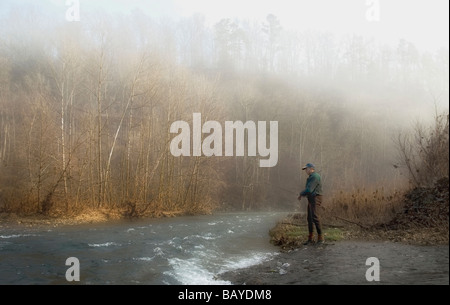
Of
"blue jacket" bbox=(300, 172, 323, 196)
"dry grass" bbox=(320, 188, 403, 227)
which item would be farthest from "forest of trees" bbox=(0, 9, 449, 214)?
"blue jacket" bbox=(300, 172, 323, 196)

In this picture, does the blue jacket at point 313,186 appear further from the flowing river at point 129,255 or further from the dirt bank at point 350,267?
the flowing river at point 129,255

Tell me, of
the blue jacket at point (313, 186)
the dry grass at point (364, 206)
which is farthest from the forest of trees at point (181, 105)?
the blue jacket at point (313, 186)

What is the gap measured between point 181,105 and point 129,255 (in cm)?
1900

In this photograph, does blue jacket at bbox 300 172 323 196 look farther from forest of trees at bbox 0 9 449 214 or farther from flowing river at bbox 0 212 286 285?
forest of trees at bbox 0 9 449 214

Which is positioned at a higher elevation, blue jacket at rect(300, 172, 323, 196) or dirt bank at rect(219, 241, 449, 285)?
blue jacket at rect(300, 172, 323, 196)

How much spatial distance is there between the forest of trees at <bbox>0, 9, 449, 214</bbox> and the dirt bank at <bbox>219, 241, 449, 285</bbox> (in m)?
8.16

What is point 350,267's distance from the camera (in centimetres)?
737

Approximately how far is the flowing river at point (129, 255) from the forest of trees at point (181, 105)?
7.76 m

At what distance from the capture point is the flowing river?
771 cm

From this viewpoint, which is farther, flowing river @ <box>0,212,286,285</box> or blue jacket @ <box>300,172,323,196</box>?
blue jacket @ <box>300,172,323,196</box>

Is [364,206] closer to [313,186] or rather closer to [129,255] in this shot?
[313,186]

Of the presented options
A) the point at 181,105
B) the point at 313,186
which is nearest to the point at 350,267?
the point at 313,186

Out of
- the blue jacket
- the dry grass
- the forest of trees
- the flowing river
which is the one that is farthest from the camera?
the forest of trees
